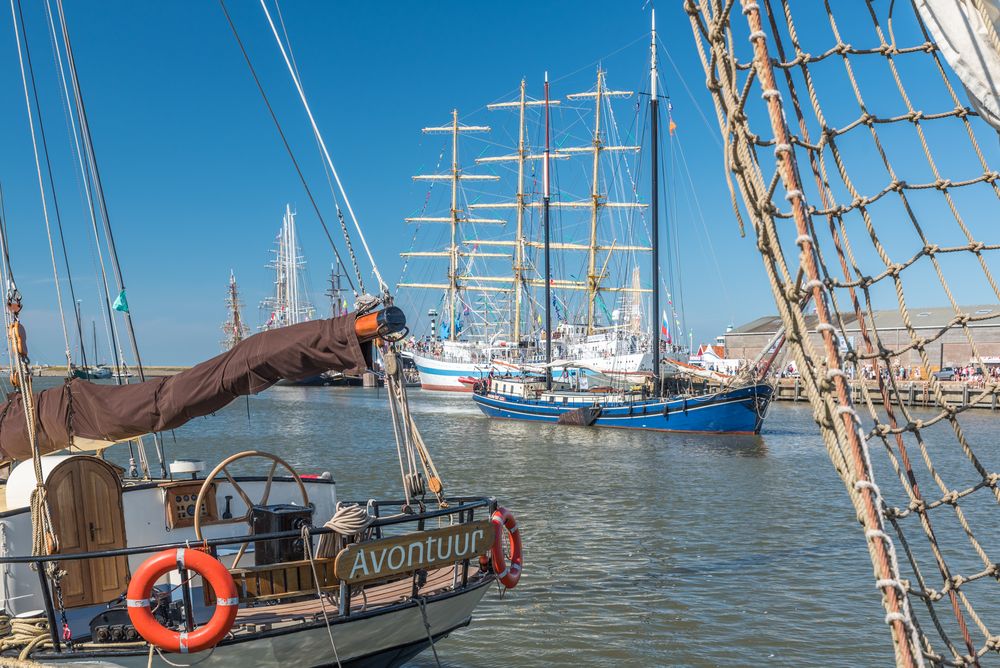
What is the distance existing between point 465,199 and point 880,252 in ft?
307

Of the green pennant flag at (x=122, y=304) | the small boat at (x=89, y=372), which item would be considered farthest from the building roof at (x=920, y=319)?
the green pennant flag at (x=122, y=304)

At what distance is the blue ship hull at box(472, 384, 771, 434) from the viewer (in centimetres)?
4062

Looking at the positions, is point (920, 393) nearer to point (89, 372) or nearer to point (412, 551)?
point (412, 551)

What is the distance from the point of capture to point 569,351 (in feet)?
305

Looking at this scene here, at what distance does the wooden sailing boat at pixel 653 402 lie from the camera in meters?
40.9

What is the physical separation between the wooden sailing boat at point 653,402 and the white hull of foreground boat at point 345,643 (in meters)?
33.5

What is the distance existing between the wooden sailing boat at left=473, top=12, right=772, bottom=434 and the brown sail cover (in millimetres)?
34760

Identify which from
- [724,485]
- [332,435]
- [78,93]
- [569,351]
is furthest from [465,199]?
[78,93]

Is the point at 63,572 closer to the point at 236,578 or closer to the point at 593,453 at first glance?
the point at 236,578

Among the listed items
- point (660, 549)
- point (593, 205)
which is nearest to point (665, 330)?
point (593, 205)

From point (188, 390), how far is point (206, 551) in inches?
63.7

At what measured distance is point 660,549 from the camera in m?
17.0

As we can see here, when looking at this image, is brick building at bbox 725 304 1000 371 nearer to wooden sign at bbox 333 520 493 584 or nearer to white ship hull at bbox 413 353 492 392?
white ship hull at bbox 413 353 492 392

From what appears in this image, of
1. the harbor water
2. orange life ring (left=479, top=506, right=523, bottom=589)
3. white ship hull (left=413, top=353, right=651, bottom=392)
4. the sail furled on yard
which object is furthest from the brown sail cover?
white ship hull (left=413, top=353, right=651, bottom=392)
